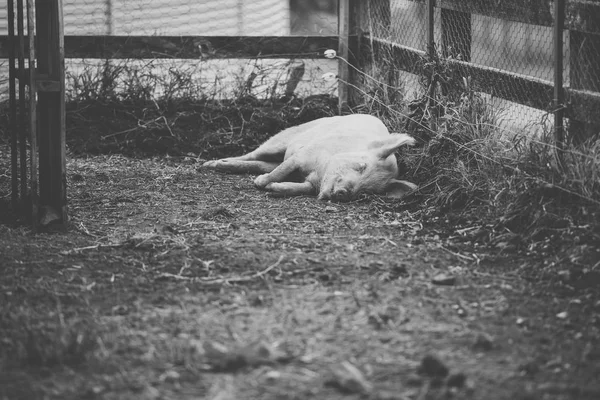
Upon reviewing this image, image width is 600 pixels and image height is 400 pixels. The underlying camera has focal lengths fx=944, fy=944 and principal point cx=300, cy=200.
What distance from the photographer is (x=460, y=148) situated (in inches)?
265

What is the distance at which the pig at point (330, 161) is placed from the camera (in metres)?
6.91

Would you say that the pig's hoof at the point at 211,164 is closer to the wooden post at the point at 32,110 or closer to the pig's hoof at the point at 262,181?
the pig's hoof at the point at 262,181

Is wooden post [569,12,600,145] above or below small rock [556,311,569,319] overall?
above

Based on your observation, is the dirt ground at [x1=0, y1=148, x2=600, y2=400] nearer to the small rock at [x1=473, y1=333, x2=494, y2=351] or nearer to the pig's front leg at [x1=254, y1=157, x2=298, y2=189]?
the small rock at [x1=473, y1=333, x2=494, y2=351]

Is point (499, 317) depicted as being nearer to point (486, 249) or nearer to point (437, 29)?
point (486, 249)

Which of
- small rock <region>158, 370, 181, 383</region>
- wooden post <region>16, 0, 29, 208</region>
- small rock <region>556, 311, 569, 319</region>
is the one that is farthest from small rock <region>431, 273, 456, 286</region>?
wooden post <region>16, 0, 29, 208</region>

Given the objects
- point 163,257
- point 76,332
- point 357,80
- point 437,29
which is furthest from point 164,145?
point 76,332

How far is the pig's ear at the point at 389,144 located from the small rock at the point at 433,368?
3.37 meters

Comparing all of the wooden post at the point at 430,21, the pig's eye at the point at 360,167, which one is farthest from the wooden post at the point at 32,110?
the wooden post at the point at 430,21

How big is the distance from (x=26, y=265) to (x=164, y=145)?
3682mm

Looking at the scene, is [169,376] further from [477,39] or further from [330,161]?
[477,39]

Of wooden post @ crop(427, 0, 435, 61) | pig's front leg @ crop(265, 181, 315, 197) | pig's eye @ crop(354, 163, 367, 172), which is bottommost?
pig's front leg @ crop(265, 181, 315, 197)

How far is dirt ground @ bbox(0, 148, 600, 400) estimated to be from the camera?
3488mm

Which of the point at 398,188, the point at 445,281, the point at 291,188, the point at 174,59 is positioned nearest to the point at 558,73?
the point at 398,188
